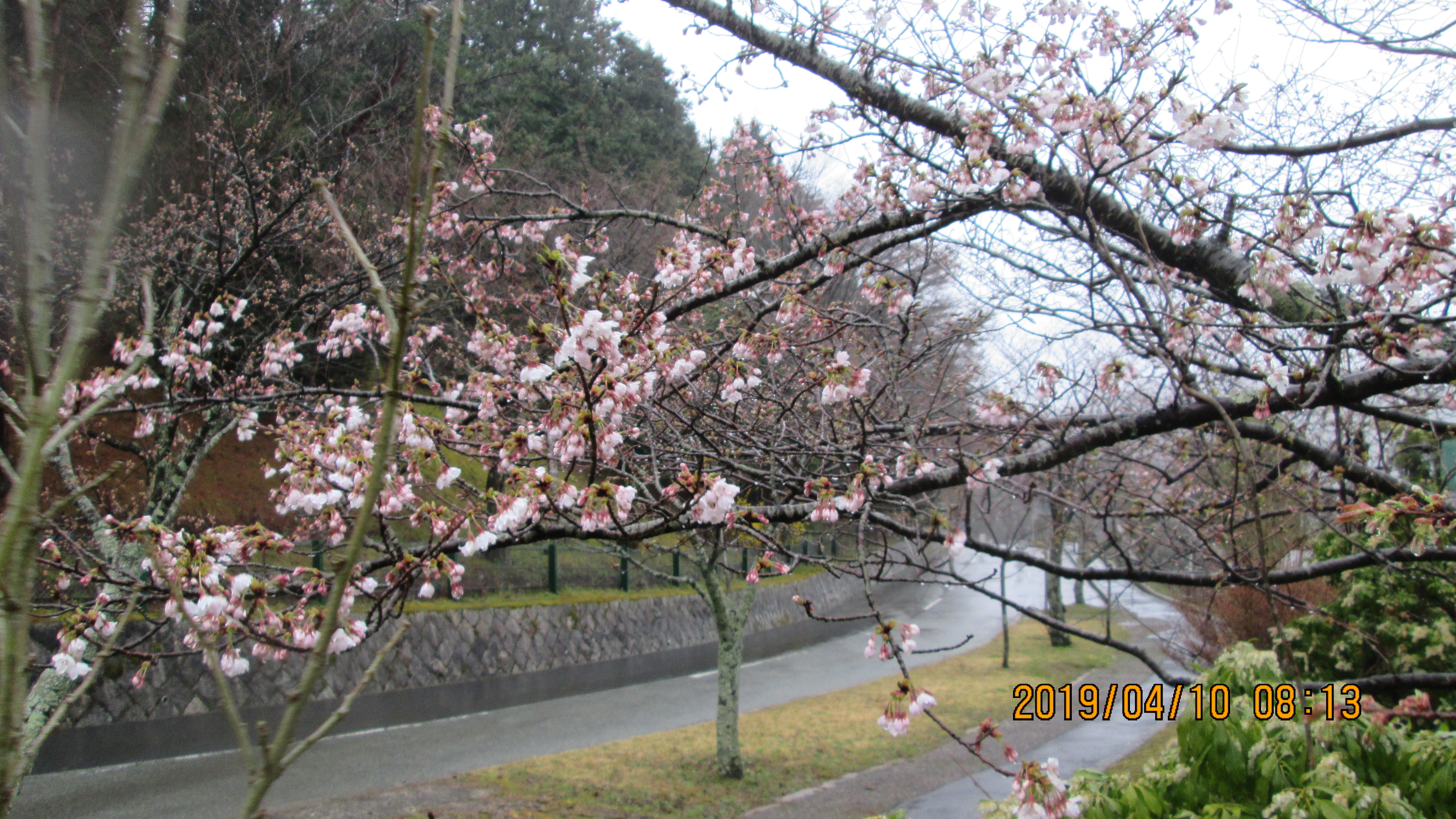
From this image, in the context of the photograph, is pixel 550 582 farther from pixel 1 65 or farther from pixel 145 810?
pixel 1 65

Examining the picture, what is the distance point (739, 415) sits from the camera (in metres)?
4.70

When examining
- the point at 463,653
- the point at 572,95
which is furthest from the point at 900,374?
the point at 572,95

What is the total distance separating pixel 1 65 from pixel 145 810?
26.1ft

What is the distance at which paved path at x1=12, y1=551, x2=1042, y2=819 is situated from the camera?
22.7 ft

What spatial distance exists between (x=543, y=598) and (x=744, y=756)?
6.86 metres

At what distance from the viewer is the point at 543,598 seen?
Result: 15156mm

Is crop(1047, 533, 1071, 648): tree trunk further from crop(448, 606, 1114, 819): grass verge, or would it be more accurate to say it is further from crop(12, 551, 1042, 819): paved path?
crop(12, 551, 1042, 819): paved path

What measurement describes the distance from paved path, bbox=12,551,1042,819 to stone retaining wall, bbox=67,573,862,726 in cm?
118

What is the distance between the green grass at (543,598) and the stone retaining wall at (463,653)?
0.09 m

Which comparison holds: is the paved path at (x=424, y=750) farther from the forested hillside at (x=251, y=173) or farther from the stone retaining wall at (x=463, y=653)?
the forested hillside at (x=251, y=173)

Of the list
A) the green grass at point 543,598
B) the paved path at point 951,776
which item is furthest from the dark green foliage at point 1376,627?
the green grass at point 543,598

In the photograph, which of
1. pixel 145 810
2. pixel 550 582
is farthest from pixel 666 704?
pixel 145 810

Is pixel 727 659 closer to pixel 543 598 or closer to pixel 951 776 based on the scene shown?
pixel 951 776

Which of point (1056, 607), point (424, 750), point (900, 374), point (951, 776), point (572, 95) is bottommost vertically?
point (1056, 607)
